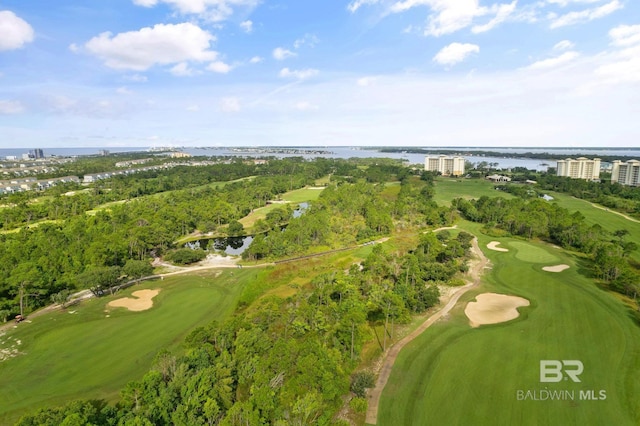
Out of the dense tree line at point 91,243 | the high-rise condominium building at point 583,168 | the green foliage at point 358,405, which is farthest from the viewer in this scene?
the high-rise condominium building at point 583,168

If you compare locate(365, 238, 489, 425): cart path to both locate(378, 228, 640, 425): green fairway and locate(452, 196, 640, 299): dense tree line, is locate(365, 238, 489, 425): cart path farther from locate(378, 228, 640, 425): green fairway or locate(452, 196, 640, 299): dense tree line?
locate(452, 196, 640, 299): dense tree line

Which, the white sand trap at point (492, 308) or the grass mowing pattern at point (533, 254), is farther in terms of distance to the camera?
the grass mowing pattern at point (533, 254)

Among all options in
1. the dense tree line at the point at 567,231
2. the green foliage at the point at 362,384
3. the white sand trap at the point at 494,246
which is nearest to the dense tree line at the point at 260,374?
the green foliage at the point at 362,384

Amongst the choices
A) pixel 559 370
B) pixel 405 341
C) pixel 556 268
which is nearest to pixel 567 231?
Result: pixel 556 268

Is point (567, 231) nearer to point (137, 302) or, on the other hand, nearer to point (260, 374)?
point (260, 374)

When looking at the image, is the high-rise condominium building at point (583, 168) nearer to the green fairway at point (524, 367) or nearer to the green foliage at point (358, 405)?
the green fairway at point (524, 367)

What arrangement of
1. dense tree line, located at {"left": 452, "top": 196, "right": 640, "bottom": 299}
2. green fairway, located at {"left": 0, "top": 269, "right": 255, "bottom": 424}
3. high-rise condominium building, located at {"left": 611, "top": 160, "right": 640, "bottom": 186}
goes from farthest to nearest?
1. high-rise condominium building, located at {"left": 611, "top": 160, "right": 640, "bottom": 186}
2. dense tree line, located at {"left": 452, "top": 196, "right": 640, "bottom": 299}
3. green fairway, located at {"left": 0, "top": 269, "right": 255, "bottom": 424}

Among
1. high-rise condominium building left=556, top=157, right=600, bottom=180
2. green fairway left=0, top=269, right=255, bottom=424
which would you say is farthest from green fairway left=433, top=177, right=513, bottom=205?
green fairway left=0, top=269, right=255, bottom=424
